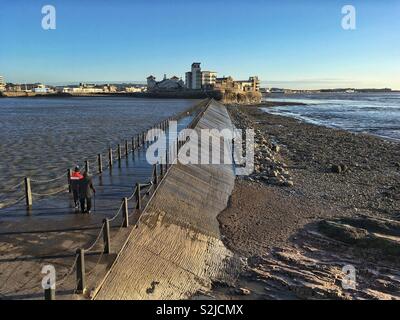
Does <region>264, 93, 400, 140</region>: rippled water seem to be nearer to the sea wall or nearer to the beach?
the beach

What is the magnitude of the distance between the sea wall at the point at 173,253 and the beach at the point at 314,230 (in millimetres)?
532

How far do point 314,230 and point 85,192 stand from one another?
23.4 ft

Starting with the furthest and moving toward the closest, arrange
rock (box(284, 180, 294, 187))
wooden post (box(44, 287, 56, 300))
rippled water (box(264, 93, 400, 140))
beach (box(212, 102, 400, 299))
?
rippled water (box(264, 93, 400, 140)) → rock (box(284, 180, 294, 187)) → beach (box(212, 102, 400, 299)) → wooden post (box(44, 287, 56, 300))

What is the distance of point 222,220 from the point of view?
45.6 feet

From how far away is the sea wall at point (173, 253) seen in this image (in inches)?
330

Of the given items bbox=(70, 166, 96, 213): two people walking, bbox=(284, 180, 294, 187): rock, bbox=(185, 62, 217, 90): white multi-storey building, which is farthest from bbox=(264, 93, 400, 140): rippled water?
bbox=(185, 62, 217, 90): white multi-storey building

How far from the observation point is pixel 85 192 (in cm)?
1167

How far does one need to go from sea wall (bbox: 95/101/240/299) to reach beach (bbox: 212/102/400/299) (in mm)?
532

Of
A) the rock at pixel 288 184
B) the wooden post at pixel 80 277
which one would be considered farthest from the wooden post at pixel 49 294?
the rock at pixel 288 184

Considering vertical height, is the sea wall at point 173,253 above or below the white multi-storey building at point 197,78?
below

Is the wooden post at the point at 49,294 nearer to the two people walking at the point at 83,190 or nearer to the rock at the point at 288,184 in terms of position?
the two people walking at the point at 83,190

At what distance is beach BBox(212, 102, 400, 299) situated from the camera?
30.1 feet
